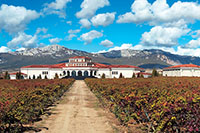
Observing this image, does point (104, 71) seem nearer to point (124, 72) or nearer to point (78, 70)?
point (124, 72)

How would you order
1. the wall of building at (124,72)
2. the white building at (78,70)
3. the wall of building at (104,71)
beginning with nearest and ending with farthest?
the white building at (78,70)
the wall of building at (104,71)
the wall of building at (124,72)

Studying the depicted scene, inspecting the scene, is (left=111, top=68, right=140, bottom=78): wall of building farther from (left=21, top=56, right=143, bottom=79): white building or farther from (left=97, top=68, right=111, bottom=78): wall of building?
(left=97, top=68, right=111, bottom=78): wall of building

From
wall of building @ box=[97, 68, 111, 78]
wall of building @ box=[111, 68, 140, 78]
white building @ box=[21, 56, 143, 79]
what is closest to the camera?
white building @ box=[21, 56, 143, 79]

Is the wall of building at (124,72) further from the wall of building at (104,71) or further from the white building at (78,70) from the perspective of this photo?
the wall of building at (104,71)

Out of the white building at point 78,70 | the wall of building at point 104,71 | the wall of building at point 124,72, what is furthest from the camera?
the wall of building at point 124,72

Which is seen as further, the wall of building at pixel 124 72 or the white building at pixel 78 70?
the wall of building at pixel 124 72

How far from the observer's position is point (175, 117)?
8.20m

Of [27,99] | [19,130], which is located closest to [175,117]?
[19,130]

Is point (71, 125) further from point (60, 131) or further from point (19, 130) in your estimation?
point (19, 130)

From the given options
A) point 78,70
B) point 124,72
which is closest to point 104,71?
point 124,72

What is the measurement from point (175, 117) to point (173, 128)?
0.82 metres

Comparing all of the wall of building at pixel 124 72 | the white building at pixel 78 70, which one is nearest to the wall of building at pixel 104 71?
the white building at pixel 78 70

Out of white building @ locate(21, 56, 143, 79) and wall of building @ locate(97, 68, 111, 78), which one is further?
wall of building @ locate(97, 68, 111, 78)

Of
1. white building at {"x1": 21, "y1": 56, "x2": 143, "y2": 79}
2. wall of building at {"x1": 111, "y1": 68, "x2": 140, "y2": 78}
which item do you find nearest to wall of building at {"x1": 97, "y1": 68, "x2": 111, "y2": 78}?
white building at {"x1": 21, "y1": 56, "x2": 143, "y2": 79}
